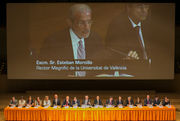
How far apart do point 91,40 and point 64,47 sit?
1439 millimetres

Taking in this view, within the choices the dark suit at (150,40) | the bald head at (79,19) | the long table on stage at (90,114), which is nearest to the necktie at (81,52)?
the bald head at (79,19)

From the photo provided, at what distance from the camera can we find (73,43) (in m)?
11.5

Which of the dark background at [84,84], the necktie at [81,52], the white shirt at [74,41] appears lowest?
the dark background at [84,84]

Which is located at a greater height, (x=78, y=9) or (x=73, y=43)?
(x=78, y=9)

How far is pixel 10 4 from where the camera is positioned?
11367 millimetres

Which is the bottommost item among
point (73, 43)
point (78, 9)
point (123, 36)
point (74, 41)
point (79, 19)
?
point (73, 43)

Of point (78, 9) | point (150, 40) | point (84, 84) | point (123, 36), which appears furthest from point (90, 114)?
point (78, 9)

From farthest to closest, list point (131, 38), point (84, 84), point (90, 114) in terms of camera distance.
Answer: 1. point (84, 84)
2. point (131, 38)
3. point (90, 114)

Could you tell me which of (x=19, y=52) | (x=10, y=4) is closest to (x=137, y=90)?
(x=19, y=52)

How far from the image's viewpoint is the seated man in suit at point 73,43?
11430 millimetres

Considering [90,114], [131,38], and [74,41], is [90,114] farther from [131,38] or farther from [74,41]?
[131,38]

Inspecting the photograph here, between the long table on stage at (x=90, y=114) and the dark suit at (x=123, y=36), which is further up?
the dark suit at (x=123, y=36)

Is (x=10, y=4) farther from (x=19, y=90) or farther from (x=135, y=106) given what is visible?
(x=135, y=106)

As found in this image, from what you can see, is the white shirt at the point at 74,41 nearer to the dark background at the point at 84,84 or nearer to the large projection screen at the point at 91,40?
the large projection screen at the point at 91,40
